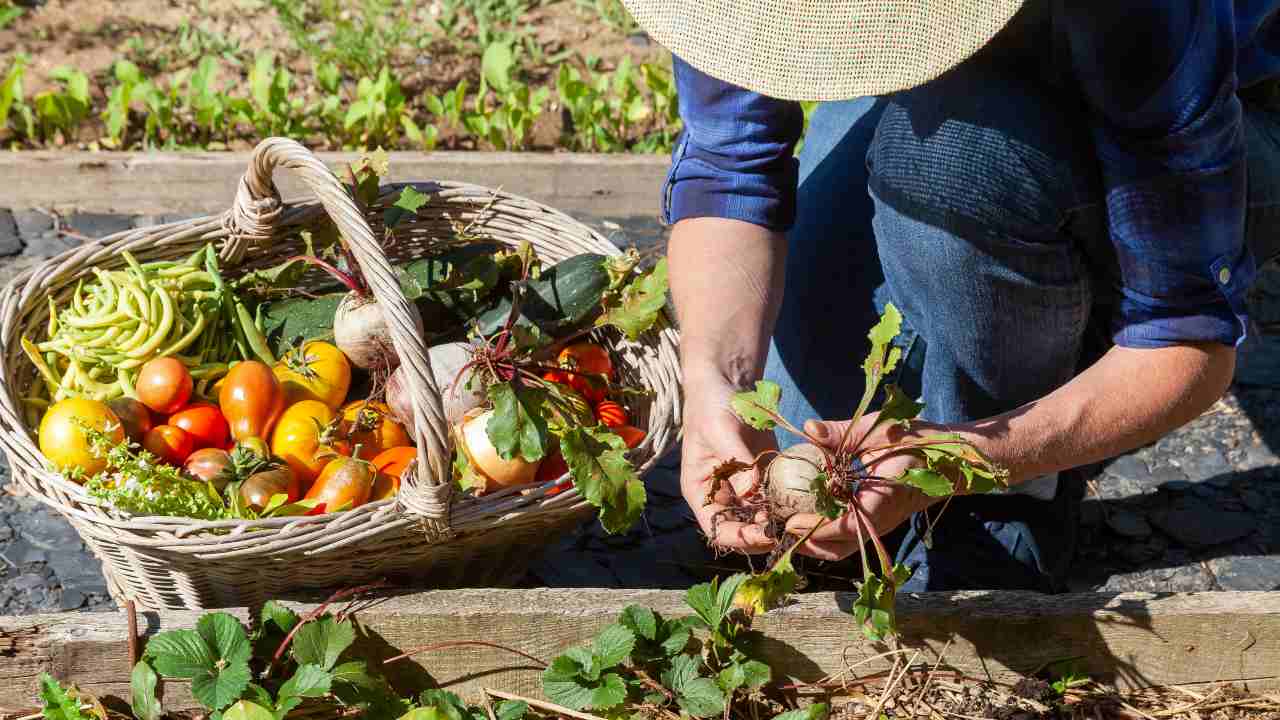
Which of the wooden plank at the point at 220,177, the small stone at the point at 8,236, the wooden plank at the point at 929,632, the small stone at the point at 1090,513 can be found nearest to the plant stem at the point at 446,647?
the wooden plank at the point at 929,632

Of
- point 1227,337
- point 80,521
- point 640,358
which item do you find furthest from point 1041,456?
point 80,521

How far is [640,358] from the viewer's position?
7.82 ft

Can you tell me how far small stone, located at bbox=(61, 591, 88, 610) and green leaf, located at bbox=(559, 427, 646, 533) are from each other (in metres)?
1.13

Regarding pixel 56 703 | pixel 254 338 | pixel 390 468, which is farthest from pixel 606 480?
pixel 254 338

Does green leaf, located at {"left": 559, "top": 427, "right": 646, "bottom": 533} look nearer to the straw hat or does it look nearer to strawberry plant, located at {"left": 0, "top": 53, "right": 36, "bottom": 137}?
the straw hat

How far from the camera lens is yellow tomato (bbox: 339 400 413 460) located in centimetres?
217

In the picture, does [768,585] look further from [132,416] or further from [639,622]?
[132,416]

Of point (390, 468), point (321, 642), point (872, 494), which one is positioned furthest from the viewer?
point (390, 468)

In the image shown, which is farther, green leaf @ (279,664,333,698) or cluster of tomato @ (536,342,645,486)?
cluster of tomato @ (536,342,645,486)

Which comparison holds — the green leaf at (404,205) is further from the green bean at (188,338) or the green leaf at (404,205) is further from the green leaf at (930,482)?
the green leaf at (930,482)

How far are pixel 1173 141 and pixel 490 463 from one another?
1.14 meters

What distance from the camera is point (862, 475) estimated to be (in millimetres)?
1628

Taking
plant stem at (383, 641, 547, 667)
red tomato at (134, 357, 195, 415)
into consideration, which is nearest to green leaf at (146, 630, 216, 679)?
plant stem at (383, 641, 547, 667)

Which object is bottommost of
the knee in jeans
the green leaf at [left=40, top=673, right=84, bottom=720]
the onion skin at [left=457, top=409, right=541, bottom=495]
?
the green leaf at [left=40, top=673, right=84, bottom=720]
